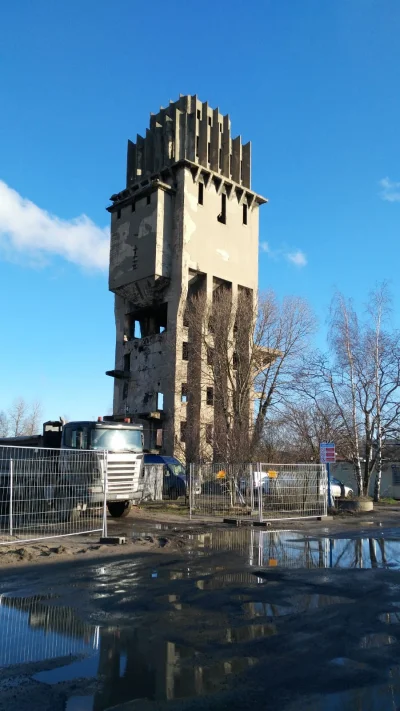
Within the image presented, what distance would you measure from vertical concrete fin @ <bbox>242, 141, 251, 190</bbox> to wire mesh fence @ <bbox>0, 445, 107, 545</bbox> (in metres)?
47.0

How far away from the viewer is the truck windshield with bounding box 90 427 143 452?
61.3ft

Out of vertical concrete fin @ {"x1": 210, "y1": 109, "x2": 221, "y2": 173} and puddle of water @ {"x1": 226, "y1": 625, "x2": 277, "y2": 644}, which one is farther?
vertical concrete fin @ {"x1": 210, "y1": 109, "x2": 221, "y2": 173}

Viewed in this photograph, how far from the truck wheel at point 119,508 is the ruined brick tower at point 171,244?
25.9m

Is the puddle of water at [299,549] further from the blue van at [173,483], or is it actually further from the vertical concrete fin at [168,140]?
the vertical concrete fin at [168,140]

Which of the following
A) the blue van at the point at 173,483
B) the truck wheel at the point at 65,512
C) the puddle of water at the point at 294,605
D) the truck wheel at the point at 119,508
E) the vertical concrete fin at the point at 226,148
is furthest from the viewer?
the vertical concrete fin at the point at 226,148

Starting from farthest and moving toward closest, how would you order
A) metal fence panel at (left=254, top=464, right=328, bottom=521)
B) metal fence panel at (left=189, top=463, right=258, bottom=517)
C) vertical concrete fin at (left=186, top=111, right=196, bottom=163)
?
vertical concrete fin at (left=186, top=111, right=196, bottom=163)
metal fence panel at (left=189, top=463, right=258, bottom=517)
metal fence panel at (left=254, top=464, right=328, bottom=521)

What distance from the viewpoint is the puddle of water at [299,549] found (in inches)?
427

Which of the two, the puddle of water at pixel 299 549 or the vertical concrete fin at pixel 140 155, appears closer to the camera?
the puddle of water at pixel 299 549

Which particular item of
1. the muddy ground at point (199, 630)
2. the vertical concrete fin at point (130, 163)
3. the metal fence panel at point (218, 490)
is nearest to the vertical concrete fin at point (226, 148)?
the vertical concrete fin at point (130, 163)

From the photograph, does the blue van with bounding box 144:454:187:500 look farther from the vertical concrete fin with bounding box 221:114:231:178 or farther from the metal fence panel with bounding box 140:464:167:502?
the vertical concrete fin with bounding box 221:114:231:178

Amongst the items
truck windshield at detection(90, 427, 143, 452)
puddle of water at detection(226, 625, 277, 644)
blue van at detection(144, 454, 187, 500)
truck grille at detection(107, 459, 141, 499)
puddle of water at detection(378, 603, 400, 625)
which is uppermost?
truck windshield at detection(90, 427, 143, 452)

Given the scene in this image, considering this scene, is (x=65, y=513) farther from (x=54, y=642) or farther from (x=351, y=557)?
(x=54, y=642)

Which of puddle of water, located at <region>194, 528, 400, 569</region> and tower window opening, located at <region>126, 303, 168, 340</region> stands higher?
tower window opening, located at <region>126, 303, 168, 340</region>

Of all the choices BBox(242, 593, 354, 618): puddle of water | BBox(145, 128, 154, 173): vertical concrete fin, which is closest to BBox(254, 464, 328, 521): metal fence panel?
BBox(242, 593, 354, 618): puddle of water
